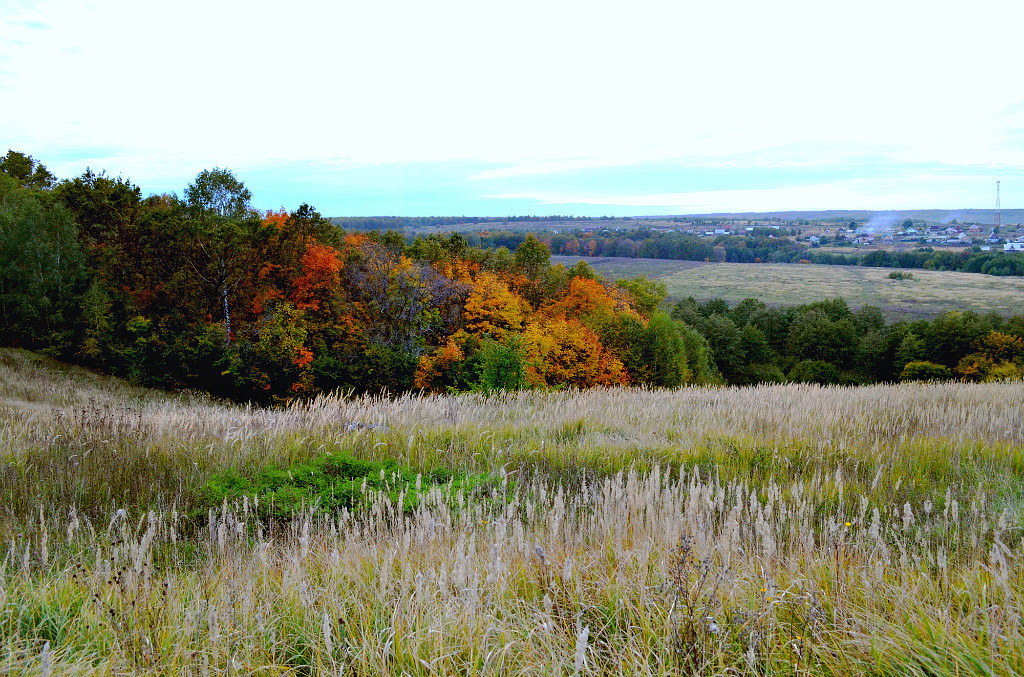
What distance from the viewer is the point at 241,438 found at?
7.07m

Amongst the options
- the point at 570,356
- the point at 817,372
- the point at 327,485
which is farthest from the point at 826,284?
the point at 327,485

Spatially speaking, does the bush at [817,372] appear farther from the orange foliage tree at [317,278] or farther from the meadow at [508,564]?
the meadow at [508,564]

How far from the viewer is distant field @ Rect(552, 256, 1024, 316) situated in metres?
94.2

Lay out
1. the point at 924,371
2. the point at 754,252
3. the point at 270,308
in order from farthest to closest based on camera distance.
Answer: the point at 754,252 → the point at 924,371 → the point at 270,308

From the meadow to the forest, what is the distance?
2213 cm

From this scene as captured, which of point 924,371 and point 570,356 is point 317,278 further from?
point 924,371

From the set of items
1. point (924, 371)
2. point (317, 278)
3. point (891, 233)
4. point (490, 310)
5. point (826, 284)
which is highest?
point (891, 233)

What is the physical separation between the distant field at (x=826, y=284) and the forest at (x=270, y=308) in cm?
5050

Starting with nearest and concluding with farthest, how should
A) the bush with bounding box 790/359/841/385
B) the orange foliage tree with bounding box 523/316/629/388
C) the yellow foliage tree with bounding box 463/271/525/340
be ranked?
the orange foliage tree with bounding box 523/316/629/388 < the yellow foliage tree with bounding box 463/271/525/340 < the bush with bounding box 790/359/841/385

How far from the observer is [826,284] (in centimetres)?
12206

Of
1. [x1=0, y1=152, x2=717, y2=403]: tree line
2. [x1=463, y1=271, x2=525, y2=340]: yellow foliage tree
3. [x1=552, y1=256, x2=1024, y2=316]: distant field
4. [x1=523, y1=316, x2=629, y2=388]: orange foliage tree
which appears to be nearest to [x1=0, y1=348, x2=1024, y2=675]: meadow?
[x1=0, y1=152, x2=717, y2=403]: tree line

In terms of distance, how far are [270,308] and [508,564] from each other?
37.9 metres

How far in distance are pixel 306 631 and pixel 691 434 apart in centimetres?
614

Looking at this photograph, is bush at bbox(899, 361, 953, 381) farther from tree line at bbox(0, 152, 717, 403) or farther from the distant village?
the distant village
